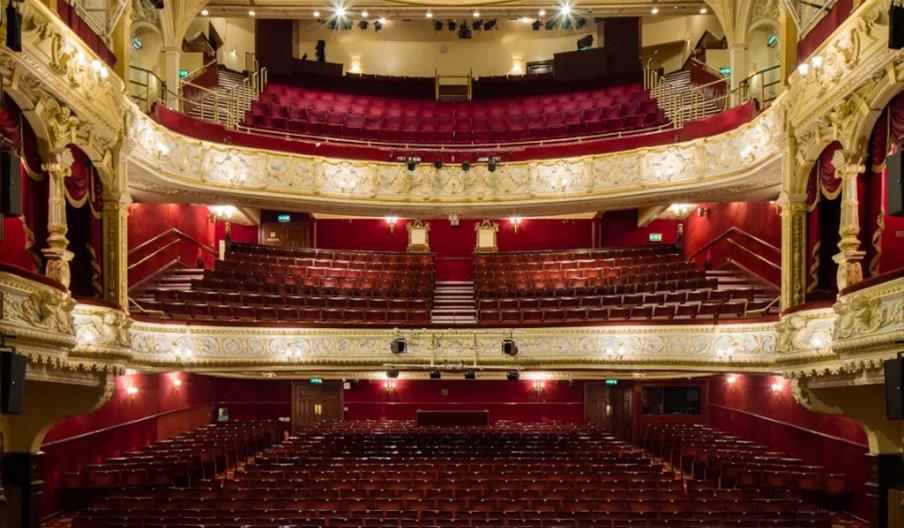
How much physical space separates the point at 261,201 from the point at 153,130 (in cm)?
250

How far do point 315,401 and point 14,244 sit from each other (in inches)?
313

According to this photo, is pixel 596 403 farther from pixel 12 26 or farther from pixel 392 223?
pixel 12 26

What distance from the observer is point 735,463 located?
382 inches

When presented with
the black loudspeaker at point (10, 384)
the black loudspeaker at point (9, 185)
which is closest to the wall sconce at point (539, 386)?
the black loudspeaker at point (10, 384)

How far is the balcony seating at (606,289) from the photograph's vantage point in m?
11.7

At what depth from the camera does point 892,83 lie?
22.7 feet

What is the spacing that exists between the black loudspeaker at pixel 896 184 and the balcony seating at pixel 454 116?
9.78m

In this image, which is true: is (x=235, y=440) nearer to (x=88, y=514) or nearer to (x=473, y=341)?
(x=473, y=341)

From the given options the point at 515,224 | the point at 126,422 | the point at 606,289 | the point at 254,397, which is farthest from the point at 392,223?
the point at 126,422

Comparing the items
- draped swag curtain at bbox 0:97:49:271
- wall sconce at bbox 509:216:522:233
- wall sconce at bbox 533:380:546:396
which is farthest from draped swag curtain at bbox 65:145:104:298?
wall sconce at bbox 509:216:522:233

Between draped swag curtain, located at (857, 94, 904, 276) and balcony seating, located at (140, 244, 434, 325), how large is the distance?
625cm

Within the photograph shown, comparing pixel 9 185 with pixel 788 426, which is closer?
pixel 9 185

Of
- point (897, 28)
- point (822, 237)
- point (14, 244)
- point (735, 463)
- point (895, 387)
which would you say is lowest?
point (735, 463)

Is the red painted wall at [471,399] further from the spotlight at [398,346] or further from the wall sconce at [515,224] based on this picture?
the spotlight at [398,346]
